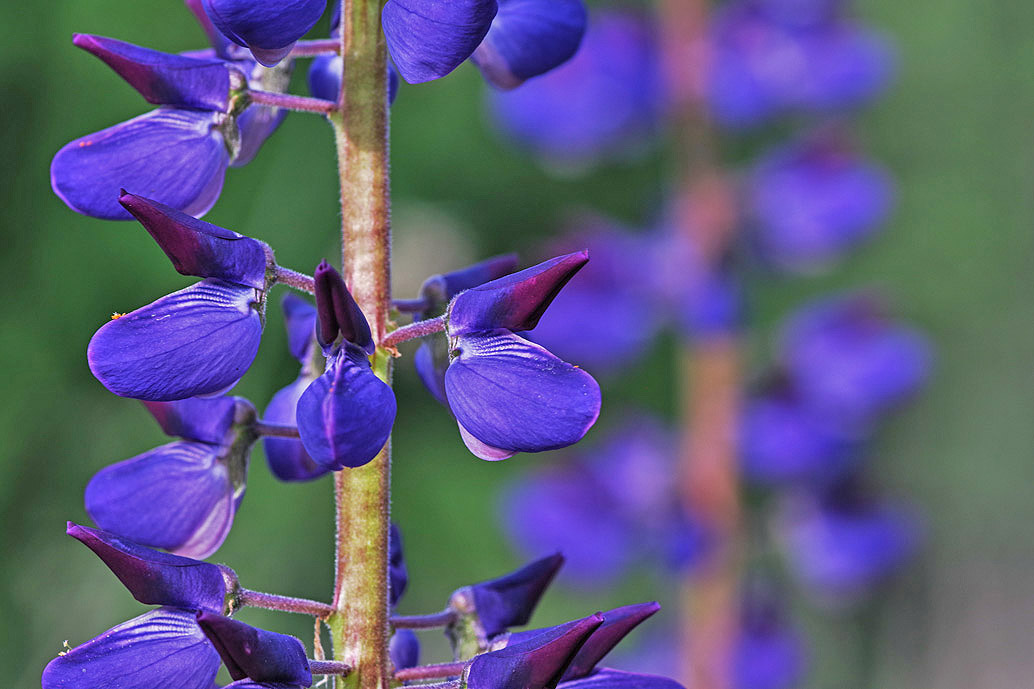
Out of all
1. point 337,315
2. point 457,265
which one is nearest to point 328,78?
point 337,315

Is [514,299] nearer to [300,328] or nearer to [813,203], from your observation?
[300,328]

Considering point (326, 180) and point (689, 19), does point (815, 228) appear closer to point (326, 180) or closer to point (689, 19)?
point (689, 19)

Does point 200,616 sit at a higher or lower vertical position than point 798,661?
higher

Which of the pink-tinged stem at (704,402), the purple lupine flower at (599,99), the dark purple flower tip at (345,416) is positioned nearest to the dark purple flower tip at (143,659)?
the dark purple flower tip at (345,416)

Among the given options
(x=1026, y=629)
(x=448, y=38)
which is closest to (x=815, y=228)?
(x=448, y=38)

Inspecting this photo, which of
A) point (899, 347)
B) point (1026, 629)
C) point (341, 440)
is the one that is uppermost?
point (341, 440)
